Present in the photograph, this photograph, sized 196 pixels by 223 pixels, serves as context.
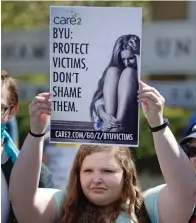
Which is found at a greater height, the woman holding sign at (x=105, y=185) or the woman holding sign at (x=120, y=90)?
the woman holding sign at (x=120, y=90)

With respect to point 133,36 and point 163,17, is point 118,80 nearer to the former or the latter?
point 133,36

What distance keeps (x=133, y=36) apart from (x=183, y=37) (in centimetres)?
910

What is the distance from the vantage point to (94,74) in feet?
10.3

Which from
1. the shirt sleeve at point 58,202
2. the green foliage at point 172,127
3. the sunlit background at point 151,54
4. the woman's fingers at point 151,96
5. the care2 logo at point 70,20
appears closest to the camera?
the woman's fingers at point 151,96

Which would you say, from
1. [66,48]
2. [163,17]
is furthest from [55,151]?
[163,17]

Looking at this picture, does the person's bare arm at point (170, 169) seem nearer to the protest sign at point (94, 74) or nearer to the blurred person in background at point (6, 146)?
the protest sign at point (94, 74)

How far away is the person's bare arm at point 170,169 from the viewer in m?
3.05

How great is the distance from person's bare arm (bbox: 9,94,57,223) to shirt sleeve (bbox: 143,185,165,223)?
1.38 ft

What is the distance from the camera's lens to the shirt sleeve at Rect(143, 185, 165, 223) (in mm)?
3218

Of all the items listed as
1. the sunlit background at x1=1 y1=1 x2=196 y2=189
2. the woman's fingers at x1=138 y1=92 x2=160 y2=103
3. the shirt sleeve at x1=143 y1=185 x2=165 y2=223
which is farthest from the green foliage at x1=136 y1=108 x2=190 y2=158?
the woman's fingers at x1=138 y1=92 x2=160 y2=103

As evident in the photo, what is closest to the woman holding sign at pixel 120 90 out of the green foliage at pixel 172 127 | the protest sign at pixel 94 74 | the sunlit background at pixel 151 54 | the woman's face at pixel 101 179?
the protest sign at pixel 94 74

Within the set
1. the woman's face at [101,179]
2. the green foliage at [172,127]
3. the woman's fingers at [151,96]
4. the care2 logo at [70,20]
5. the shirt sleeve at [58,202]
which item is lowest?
the green foliage at [172,127]

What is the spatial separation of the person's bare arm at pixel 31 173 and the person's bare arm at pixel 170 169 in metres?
0.40

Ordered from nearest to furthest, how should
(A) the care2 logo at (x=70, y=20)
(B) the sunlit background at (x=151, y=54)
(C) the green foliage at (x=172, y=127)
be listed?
(A) the care2 logo at (x=70, y=20) → (C) the green foliage at (x=172, y=127) → (B) the sunlit background at (x=151, y=54)
